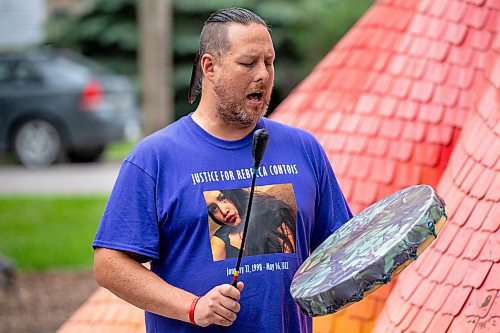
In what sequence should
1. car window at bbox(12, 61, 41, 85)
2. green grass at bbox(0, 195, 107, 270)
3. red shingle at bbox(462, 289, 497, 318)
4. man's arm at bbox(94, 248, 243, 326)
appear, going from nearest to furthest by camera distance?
1. man's arm at bbox(94, 248, 243, 326)
2. red shingle at bbox(462, 289, 497, 318)
3. green grass at bbox(0, 195, 107, 270)
4. car window at bbox(12, 61, 41, 85)

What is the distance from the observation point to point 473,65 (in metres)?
4.09

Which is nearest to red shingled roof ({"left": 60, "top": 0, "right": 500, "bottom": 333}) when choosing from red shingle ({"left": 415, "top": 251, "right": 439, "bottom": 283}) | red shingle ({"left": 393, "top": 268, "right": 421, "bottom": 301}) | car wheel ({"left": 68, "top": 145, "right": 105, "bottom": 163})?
red shingle ({"left": 393, "top": 268, "right": 421, "bottom": 301})

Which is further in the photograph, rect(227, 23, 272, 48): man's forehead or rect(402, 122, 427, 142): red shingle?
rect(402, 122, 427, 142): red shingle

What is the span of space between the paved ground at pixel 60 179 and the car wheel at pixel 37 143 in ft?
0.52

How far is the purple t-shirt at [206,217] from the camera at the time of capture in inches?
107

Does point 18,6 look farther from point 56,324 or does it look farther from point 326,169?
point 326,169

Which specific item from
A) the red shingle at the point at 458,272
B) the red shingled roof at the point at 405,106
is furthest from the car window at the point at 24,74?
the red shingle at the point at 458,272

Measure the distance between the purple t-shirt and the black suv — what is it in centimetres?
1252

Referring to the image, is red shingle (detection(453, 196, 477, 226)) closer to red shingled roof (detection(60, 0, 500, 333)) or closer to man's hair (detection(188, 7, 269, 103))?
red shingled roof (detection(60, 0, 500, 333))

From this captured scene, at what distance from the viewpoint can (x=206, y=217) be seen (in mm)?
2723

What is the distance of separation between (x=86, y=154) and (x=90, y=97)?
79 cm

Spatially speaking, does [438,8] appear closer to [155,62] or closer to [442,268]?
[442,268]

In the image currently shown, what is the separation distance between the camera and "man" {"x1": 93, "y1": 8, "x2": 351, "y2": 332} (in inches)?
107

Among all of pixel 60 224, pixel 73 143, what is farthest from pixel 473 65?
pixel 73 143
